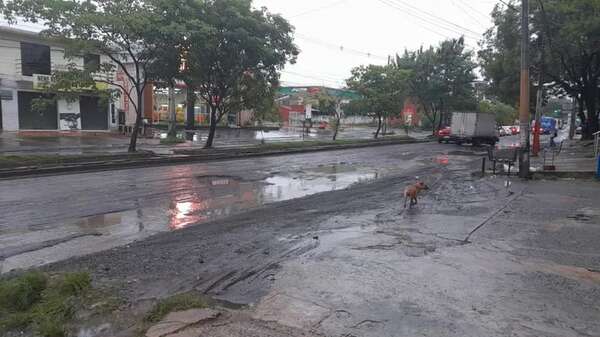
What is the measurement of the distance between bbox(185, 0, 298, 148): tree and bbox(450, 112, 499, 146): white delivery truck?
18.1 m

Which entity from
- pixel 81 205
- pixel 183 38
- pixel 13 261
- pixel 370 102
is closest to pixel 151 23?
pixel 183 38

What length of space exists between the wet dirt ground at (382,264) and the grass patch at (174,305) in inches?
11.6

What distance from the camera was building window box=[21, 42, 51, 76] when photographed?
33688 mm

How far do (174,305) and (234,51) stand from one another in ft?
63.9

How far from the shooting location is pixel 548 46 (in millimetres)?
27828

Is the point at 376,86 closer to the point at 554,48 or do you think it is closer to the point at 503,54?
the point at 503,54

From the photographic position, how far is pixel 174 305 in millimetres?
4621

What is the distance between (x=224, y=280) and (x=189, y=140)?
29.1m

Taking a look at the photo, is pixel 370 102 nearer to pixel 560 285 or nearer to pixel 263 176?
pixel 263 176

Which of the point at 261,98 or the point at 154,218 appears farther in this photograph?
the point at 261,98

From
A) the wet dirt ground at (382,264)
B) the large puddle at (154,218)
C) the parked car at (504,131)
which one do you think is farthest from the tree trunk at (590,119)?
the wet dirt ground at (382,264)

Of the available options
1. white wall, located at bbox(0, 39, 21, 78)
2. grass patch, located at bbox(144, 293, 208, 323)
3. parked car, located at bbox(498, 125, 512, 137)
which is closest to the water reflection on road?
grass patch, located at bbox(144, 293, 208, 323)

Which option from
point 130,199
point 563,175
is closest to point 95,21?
point 130,199

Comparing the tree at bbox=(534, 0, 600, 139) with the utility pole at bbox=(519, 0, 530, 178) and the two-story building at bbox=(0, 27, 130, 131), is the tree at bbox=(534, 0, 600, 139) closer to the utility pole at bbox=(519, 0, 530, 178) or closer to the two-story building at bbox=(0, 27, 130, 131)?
the utility pole at bbox=(519, 0, 530, 178)
